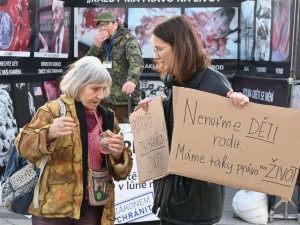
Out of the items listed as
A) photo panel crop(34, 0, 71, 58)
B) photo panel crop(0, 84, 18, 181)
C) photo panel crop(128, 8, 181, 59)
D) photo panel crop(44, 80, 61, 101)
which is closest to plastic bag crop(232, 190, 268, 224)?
photo panel crop(0, 84, 18, 181)

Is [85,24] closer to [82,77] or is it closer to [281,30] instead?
[281,30]

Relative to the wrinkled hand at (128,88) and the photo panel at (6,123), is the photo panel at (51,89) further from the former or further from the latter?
the wrinkled hand at (128,88)

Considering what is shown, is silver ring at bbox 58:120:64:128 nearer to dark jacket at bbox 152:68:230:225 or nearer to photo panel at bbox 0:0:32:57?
dark jacket at bbox 152:68:230:225

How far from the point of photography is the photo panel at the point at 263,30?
7.32 meters

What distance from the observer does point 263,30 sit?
7.58 metres

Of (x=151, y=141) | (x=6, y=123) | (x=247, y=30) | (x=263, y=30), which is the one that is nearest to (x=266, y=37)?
(x=263, y=30)

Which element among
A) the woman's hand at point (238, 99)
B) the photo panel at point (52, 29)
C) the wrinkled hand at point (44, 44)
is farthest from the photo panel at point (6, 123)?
the woman's hand at point (238, 99)

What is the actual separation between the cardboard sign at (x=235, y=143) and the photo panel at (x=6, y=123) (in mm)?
3928

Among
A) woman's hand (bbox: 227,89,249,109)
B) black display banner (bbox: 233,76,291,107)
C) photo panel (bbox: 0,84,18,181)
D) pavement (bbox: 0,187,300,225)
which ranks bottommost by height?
pavement (bbox: 0,187,300,225)

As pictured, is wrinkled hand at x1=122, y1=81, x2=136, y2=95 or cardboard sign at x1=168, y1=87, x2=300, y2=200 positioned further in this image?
wrinkled hand at x1=122, y1=81, x2=136, y2=95

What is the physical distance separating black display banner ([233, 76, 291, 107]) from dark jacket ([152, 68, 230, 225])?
3462 millimetres

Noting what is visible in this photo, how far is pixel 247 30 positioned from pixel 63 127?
579 cm

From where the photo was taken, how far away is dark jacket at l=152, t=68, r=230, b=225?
3.12 m

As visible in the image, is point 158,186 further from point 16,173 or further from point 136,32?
point 136,32
